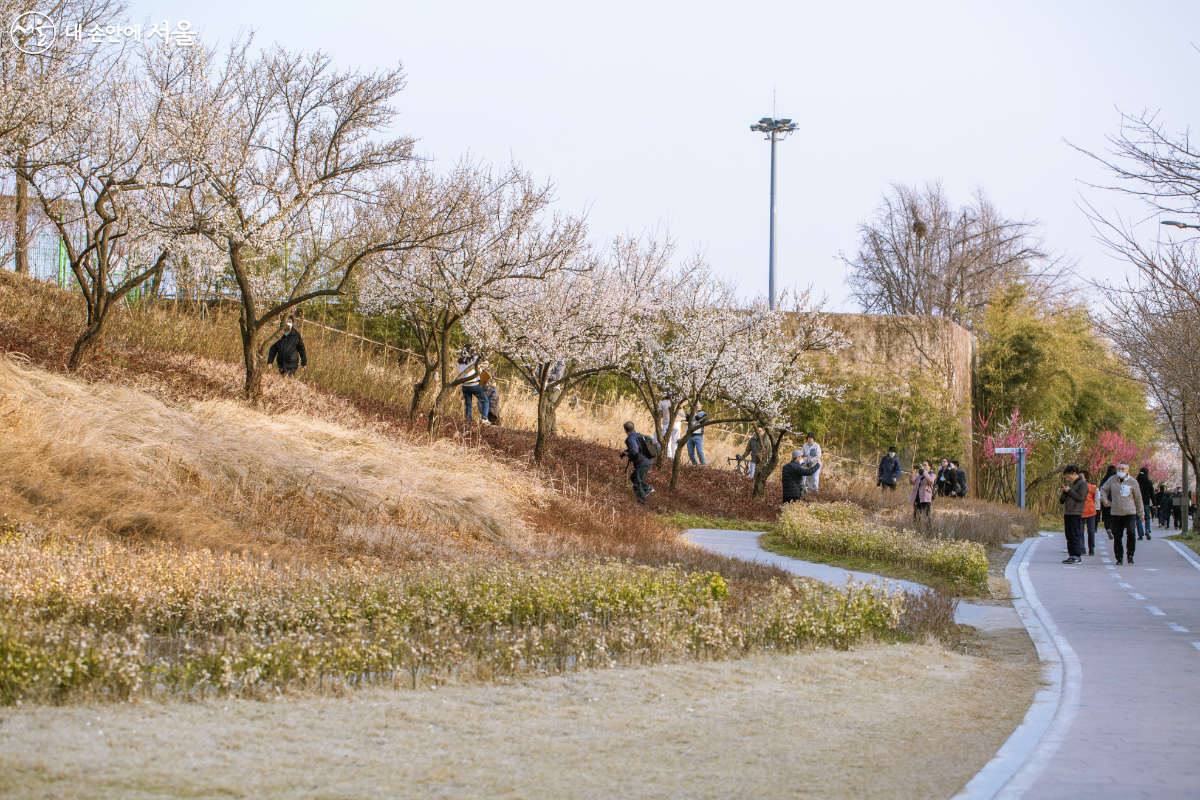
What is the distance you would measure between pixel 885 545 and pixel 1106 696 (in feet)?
28.8

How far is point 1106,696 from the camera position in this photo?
22.2 ft

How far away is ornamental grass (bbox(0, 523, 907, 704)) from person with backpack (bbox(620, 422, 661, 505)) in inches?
426

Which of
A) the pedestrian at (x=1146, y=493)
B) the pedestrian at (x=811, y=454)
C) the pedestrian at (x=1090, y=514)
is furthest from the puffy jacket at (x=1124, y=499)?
the pedestrian at (x=811, y=454)

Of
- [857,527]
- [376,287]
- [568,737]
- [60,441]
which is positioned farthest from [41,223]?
[568,737]

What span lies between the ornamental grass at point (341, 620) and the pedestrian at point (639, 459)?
10820 mm

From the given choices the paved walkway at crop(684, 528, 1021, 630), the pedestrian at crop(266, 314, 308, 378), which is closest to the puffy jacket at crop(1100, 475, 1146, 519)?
the paved walkway at crop(684, 528, 1021, 630)

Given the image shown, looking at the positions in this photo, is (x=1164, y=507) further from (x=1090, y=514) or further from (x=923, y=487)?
(x=1090, y=514)

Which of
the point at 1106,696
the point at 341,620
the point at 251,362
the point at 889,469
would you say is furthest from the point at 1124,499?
the point at 341,620

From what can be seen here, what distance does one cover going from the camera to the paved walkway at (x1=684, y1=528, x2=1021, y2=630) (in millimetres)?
10680

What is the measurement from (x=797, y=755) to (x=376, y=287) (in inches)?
668

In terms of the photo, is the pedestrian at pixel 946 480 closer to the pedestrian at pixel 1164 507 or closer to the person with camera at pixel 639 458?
the pedestrian at pixel 1164 507

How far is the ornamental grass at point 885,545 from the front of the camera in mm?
13523

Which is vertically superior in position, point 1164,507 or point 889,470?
point 889,470

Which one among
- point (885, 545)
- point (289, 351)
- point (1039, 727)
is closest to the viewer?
point (1039, 727)
